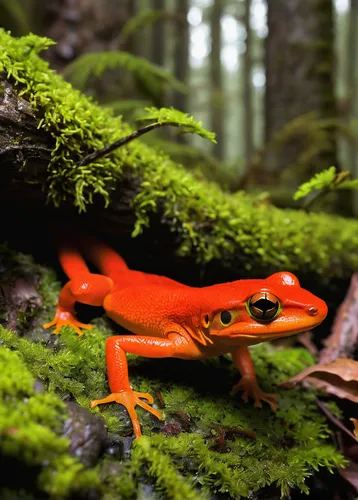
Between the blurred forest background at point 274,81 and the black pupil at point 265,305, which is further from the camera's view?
the blurred forest background at point 274,81

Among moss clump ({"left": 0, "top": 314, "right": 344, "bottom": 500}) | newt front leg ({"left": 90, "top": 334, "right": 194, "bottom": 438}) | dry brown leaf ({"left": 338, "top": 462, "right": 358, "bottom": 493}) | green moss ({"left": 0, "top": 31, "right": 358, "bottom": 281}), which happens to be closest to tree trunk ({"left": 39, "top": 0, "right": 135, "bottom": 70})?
green moss ({"left": 0, "top": 31, "right": 358, "bottom": 281})

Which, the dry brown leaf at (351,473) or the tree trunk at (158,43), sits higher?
the tree trunk at (158,43)

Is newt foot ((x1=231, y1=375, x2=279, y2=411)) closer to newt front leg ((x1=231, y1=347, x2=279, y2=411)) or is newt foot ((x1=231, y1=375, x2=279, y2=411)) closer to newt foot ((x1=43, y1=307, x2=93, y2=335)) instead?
newt front leg ((x1=231, y1=347, x2=279, y2=411))

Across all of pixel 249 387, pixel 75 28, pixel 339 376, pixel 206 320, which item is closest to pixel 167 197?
pixel 206 320

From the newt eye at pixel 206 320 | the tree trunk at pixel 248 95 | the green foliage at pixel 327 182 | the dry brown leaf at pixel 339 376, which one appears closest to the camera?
the newt eye at pixel 206 320

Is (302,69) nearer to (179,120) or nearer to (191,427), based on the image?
(179,120)

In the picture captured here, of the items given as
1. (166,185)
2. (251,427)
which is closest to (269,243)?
(166,185)

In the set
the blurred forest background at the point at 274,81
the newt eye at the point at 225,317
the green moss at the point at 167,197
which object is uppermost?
the blurred forest background at the point at 274,81

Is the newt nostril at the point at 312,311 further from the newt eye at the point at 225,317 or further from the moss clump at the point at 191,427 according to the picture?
the moss clump at the point at 191,427

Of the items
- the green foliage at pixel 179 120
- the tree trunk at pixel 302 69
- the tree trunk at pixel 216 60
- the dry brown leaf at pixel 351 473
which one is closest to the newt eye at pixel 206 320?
the green foliage at pixel 179 120
